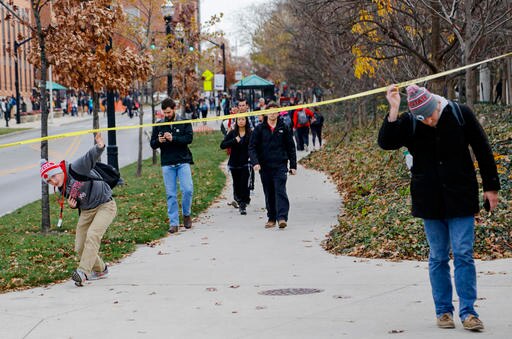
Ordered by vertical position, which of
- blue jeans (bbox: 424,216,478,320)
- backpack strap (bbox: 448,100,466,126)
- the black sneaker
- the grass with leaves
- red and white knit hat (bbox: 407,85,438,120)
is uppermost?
red and white knit hat (bbox: 407,85,438,120)

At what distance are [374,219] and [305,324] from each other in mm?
5077

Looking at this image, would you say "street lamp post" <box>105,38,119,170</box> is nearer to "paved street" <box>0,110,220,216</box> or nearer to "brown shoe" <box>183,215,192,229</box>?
"paved street" <box>0,110,220,216</box>

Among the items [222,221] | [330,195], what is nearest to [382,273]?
[222,221]

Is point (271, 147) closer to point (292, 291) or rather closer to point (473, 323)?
point (292, 291)

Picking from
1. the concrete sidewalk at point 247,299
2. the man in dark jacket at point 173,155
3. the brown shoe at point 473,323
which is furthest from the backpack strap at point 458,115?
the man in dark jacket at point 173,155

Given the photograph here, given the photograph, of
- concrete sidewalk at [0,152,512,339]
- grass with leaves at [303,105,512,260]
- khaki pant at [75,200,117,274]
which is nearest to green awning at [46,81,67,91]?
grass with leaves at [303,105,512,260]

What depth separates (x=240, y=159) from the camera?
15.6m

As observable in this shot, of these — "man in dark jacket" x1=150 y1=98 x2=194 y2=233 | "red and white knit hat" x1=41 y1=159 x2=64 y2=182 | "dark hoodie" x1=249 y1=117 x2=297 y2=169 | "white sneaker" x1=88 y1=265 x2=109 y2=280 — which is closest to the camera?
"red and white knit hat" x1=41 y1=159 x2=64 y2=182

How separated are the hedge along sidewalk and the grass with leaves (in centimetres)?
269

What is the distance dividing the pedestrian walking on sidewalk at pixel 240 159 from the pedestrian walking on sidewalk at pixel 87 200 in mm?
5738

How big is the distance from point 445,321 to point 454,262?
42cm

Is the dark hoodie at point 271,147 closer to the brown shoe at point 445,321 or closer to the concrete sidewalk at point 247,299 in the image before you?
the concrete sidewalk at point 247,299

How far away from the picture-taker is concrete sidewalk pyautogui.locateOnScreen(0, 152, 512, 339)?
6.97 metres

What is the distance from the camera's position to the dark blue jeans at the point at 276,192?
13352mm
